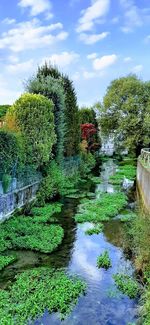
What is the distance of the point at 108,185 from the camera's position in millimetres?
26516

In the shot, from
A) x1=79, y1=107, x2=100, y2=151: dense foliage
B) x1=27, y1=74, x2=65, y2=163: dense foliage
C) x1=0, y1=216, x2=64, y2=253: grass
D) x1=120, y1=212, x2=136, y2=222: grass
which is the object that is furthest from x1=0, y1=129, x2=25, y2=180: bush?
x1=79, y1=107, x2=100, y2=151: dense foliage

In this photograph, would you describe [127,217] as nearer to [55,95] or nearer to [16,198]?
[16,198]

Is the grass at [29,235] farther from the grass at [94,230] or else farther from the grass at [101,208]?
the grass at [101,208]

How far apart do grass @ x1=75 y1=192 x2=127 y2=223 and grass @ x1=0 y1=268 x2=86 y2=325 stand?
248 inches

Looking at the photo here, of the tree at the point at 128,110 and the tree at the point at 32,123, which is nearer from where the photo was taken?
the tree at the point at 32,123

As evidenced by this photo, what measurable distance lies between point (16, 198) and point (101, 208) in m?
4.29

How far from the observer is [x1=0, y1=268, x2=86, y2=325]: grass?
23.8 ft

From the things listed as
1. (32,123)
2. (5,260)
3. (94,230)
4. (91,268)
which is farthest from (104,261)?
(32,123)

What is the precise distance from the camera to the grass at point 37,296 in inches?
285

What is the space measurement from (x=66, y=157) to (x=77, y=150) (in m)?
4.07

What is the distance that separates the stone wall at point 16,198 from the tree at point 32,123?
1394 mm

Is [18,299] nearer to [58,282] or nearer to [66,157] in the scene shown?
[58,282]

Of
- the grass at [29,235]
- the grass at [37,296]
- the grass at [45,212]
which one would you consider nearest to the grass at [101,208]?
the grass at [45,212]

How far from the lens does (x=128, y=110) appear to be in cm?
4550
